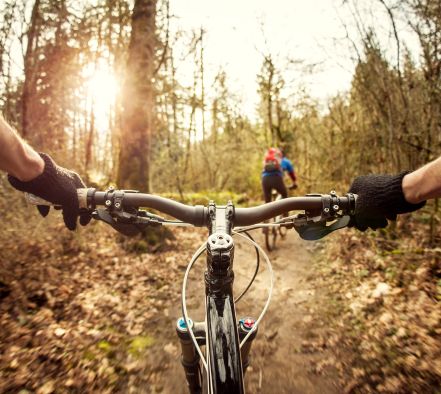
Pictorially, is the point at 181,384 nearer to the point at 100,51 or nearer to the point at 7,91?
the point at 7,91

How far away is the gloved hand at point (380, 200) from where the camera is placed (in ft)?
5.00

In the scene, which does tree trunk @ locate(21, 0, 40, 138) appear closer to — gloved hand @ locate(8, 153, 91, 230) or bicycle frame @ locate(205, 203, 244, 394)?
gloved hand @ locate(8, 153, 91, 230)

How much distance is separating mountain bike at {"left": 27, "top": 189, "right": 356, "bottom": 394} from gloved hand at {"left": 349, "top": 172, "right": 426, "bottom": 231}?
3.0 inches

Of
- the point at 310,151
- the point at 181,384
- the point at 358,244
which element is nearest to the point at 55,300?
the point at 181,384

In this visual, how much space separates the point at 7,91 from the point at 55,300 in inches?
232

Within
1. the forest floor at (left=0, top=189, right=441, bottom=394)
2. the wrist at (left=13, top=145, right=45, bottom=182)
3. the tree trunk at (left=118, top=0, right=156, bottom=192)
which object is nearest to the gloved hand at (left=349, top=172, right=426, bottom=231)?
the wrist at (left=13, top=145, right=45, bottom=182)

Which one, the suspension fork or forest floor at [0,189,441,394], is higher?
the suspension fork

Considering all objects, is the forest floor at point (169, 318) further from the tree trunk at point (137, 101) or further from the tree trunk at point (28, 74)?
the tree trunk at point (28, 74)

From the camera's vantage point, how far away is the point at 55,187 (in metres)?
1.53

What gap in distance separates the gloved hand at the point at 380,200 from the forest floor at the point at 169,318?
7.05ft

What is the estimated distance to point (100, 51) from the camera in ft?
40.7

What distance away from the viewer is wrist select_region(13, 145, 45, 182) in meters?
1.37

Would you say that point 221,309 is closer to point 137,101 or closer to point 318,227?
point 318,227

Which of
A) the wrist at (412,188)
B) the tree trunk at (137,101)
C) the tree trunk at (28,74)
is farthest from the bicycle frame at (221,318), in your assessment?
the tree trunk at (28,74)
